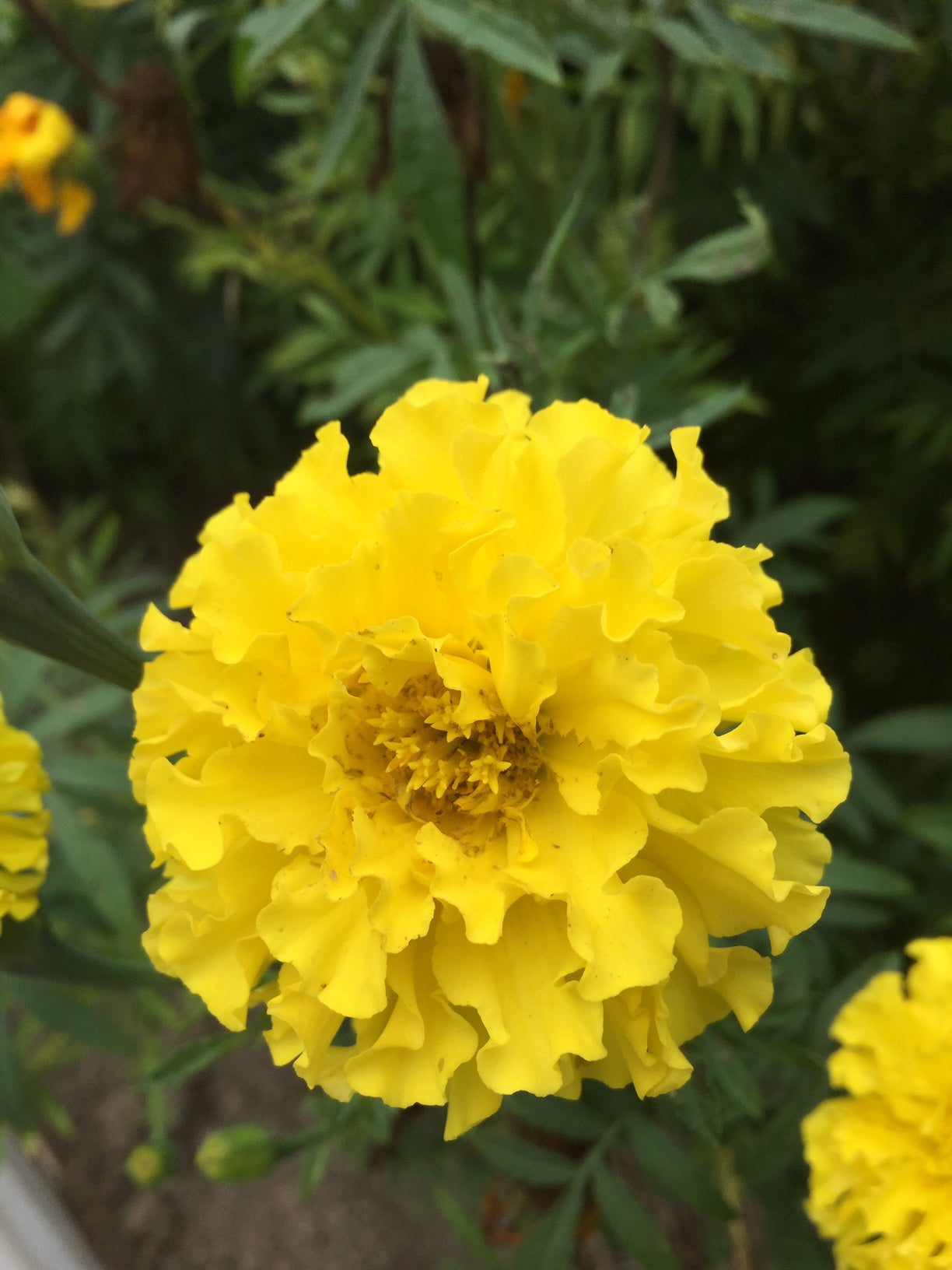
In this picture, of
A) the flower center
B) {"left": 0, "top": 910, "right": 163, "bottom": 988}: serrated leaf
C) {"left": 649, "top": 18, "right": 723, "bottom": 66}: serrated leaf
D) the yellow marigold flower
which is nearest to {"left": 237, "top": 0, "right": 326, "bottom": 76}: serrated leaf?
{"left": 649, "top": 18, "right": 723, "bottom": 66}: serrated leaf

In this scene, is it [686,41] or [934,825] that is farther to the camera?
[934,825]

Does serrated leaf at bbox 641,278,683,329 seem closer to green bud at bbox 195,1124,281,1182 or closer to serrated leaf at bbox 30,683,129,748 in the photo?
serrated leaf at bbox 30,683,129,748

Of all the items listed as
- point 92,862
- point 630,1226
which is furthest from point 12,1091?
point 630,1226

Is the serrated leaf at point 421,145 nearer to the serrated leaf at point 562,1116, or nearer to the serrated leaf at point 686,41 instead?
the serrated leaf at point 686,41

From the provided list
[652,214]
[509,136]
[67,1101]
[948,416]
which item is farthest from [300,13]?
[67,1101]

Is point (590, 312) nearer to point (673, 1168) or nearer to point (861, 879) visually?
point (861, 879)

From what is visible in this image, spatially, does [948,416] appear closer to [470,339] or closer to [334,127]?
[470,339]
